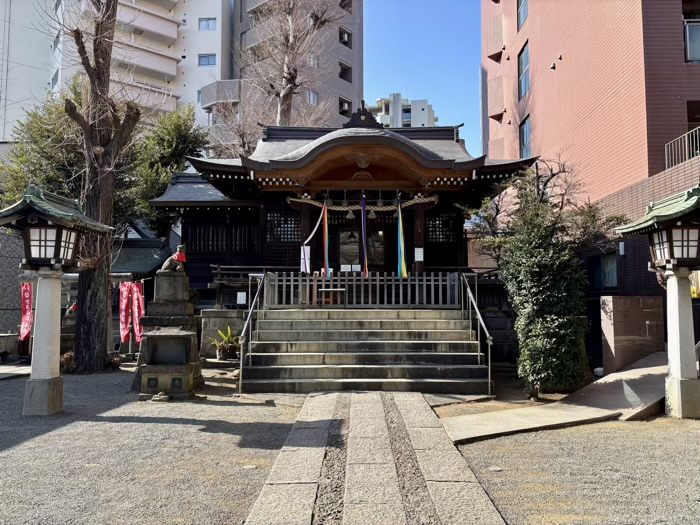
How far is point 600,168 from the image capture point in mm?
14062

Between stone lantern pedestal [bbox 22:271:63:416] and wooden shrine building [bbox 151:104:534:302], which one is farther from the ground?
wooden shrine building [bbox 151:104:534:302]

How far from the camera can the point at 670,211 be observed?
6.70 meters

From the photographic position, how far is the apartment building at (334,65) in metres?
33.2

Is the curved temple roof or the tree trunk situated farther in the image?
the curved temple roof

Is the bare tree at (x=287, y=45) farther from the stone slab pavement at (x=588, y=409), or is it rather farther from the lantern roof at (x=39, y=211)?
the stone slab pavement at (x=588, y=409)

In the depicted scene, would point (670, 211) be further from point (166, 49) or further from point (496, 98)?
point (166, 49)

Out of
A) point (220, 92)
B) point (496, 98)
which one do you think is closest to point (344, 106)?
point (220, 92)

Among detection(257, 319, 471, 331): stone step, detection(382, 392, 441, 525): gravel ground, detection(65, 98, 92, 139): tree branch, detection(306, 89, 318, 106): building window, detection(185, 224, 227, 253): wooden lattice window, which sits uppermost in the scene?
detection(306, 89, 318, 106): building window

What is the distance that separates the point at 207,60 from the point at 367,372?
35290 millimetres

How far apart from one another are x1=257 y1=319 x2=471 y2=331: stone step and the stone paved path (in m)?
3.22

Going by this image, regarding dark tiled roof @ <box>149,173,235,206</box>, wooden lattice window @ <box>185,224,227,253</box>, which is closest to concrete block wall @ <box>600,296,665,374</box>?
dark tiled roof @ <box>149,173,235,206</box>

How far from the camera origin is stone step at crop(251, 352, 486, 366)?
8758 mm

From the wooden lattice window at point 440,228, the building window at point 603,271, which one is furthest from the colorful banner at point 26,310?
the building window at point 603,271

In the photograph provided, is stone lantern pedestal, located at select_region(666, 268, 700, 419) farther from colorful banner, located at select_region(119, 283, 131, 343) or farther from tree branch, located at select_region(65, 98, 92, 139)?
colorful banner, located at select_region(119, 283, 131, 343)
